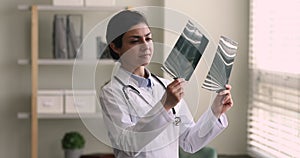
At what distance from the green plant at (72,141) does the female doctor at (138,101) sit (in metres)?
2.45

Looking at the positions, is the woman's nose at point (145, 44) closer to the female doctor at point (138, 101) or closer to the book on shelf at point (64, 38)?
the female doctor at point (138, 101)

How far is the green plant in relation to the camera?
13.7 ft

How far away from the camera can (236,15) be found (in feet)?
13.7

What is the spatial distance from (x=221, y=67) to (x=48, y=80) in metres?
2.88

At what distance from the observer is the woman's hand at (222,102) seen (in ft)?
5.58

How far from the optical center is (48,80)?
438 cm

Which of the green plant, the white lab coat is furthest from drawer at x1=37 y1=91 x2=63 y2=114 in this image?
the white lab coat

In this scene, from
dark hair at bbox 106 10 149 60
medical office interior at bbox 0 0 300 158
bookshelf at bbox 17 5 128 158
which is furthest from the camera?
bookshelf at bbox 17 5 128 158

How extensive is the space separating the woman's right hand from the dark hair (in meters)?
0.21

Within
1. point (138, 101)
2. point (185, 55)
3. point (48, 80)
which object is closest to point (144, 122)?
point (138, 101)

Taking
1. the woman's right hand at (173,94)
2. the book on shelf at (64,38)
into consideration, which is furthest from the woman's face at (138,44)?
the book on shelf at (64,38)

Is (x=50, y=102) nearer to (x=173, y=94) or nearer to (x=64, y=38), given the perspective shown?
(x=64, y=38)

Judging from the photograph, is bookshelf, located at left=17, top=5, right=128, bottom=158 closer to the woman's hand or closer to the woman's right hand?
the woman's hand

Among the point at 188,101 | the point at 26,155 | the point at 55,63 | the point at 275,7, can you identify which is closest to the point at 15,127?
the point at 26,155
